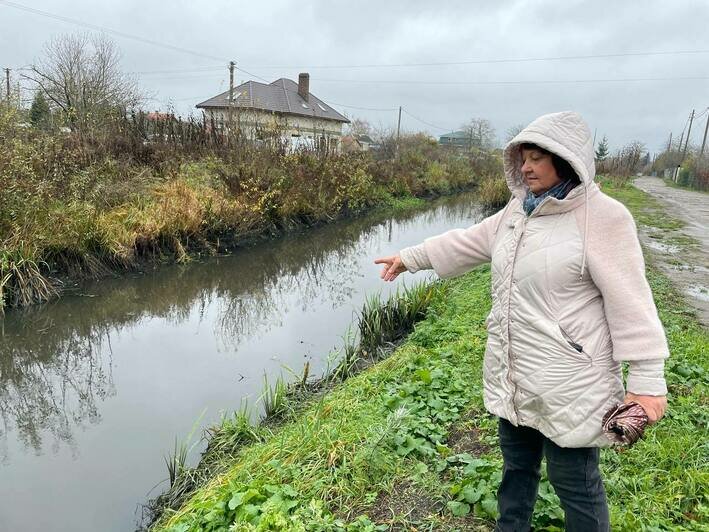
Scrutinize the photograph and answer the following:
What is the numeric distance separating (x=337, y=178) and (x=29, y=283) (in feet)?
31.1

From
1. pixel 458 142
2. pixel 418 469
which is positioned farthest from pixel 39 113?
pixel 458 142

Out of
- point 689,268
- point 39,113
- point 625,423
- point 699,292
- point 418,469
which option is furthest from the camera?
point 39,113

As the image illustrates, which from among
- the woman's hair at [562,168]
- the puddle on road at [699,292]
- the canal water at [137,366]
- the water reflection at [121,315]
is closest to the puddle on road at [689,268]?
the puddle on road at [699,292]

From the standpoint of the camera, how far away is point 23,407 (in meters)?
4.52

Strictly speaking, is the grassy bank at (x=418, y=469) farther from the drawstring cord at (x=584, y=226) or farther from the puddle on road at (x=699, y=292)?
the puddle on road at (x=699, y=292)

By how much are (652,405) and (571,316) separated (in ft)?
1.13

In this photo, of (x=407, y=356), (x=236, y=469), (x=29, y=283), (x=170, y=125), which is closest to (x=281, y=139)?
(x=170, y=125)


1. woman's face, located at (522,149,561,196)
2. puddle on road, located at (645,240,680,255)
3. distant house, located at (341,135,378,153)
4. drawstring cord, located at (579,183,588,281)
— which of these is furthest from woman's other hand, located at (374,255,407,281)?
distant house, located at (341,135,378,153)

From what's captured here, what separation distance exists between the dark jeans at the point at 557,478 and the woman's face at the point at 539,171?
0.90 metres

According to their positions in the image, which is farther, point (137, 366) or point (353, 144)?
point (353, 144)

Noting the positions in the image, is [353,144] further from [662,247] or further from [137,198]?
[662,247]

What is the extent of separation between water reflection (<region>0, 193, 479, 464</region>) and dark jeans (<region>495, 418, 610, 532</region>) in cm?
350

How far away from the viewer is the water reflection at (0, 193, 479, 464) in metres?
Result: 4.51

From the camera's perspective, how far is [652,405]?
59.4 inches
